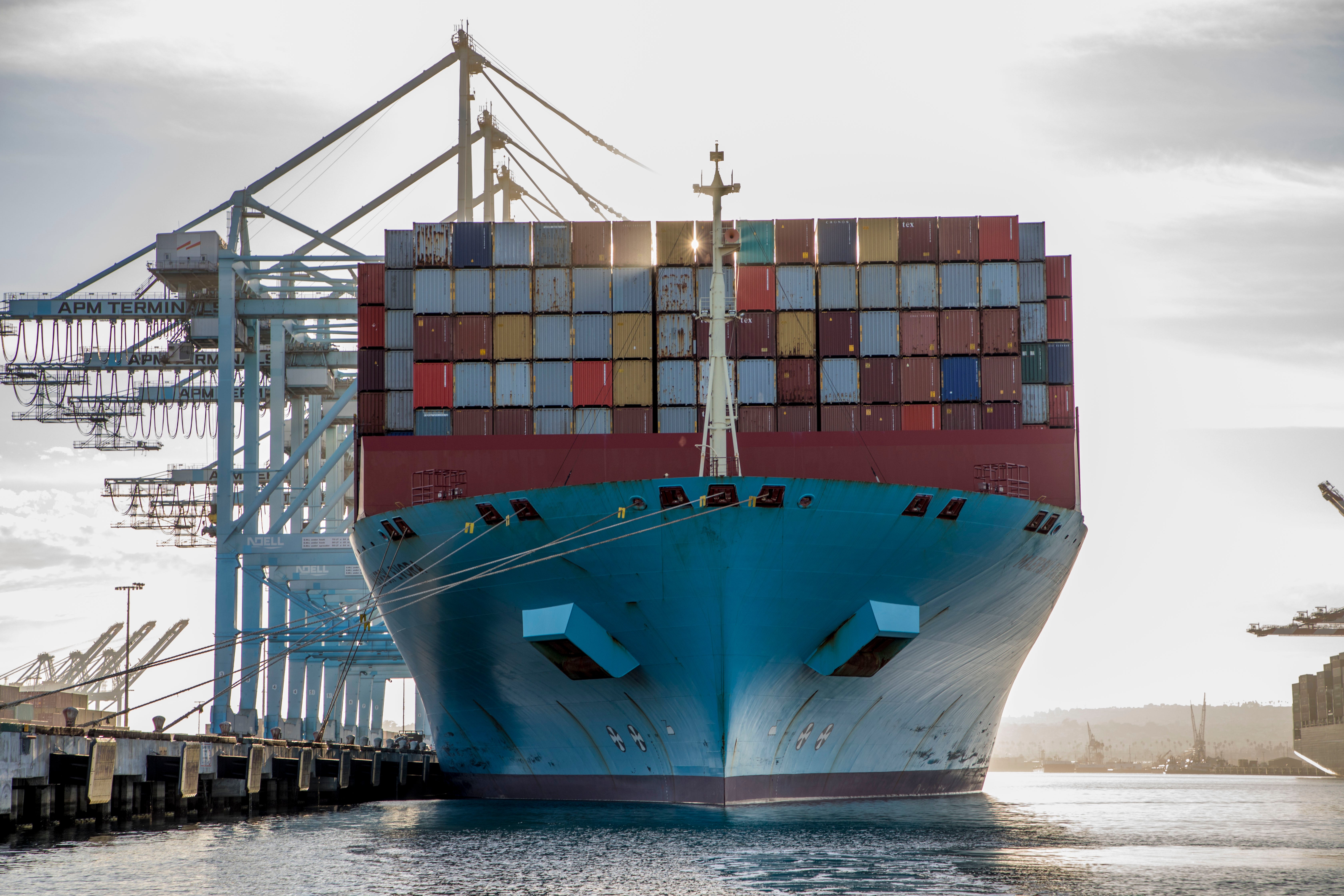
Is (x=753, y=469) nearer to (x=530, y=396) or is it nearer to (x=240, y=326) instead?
(x=530, y=396)

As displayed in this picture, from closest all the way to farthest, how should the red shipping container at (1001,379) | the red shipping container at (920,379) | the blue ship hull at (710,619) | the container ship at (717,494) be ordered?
the blue ship hull at (710,619), the container ship at (717,494), the red shipping container at (920,379), the red shipping container at (1001,379)

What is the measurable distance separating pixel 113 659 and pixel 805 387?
3952 inches

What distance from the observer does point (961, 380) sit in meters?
32.0

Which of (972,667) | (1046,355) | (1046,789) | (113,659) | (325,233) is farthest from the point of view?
(113,659)

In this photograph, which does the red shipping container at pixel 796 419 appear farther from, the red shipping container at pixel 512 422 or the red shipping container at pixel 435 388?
the red shipping container at pixel 435 388

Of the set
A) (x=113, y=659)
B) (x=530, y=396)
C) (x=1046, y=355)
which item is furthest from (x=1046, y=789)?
(x=113, y=659)

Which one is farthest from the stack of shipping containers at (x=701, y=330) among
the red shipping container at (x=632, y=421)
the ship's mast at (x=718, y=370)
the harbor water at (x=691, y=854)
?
the harbor water at (x=691, y=854)

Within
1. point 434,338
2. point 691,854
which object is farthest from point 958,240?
point 691,854

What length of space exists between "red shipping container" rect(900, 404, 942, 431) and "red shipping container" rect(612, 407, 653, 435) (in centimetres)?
556

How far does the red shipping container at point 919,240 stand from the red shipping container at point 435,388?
10.8 m

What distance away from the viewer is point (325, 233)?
45.3m

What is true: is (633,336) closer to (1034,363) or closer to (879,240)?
(879,240)

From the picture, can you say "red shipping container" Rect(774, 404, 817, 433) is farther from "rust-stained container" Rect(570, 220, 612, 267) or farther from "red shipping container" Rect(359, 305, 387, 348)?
"red shipping container" Rect(359, 305, 387, 348)

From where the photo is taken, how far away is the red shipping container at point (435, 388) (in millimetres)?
32156
